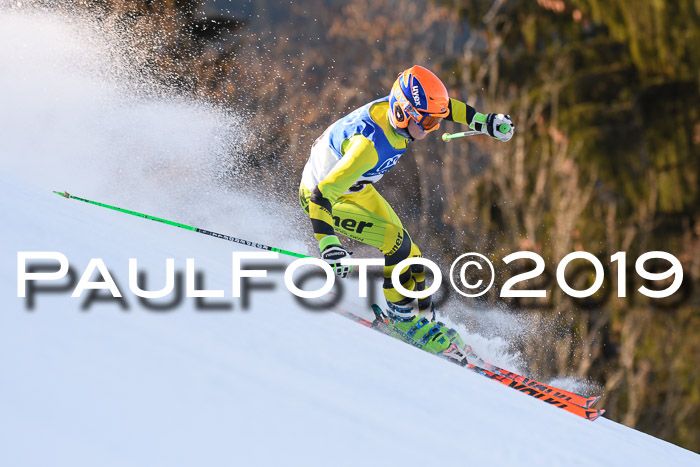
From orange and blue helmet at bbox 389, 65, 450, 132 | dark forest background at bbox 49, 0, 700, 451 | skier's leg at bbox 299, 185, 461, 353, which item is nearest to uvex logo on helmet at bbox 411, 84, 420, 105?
orange and blue helmet at bbox 389, 65, 450, 132

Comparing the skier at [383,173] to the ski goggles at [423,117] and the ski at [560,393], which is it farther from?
the ski at [560,393]

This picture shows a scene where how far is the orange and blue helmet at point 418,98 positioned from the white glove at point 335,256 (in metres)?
0.83

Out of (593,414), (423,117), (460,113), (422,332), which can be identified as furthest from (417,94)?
(593,414)

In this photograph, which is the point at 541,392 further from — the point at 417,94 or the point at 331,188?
the point at 417,94

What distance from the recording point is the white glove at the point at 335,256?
3.68 meters

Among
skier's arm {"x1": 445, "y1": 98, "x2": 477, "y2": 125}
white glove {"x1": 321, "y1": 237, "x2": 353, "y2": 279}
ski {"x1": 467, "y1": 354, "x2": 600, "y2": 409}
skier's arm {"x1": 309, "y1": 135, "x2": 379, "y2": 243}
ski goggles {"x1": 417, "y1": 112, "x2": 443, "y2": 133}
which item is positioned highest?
skier's arm {"x1": 445, "y1": 98, "x2": 477, "y2": 125}

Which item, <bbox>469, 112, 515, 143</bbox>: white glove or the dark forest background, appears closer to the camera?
<bbox>469, 112, 515, 143</bbox>: white glove

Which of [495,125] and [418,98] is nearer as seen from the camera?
[418,98]

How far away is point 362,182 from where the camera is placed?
4.45 m

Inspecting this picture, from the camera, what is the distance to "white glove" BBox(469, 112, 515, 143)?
4344mm

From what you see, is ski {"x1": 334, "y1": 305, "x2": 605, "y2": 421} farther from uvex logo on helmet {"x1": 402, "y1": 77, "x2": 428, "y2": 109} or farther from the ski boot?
uvex logo on helmet {"x1": 402, "y1": 77, "x2": 428, "y2": 109}

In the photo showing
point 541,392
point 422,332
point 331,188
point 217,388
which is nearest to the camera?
point 217,388

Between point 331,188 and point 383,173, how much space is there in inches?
22.6

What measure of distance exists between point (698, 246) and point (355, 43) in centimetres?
A: 660
